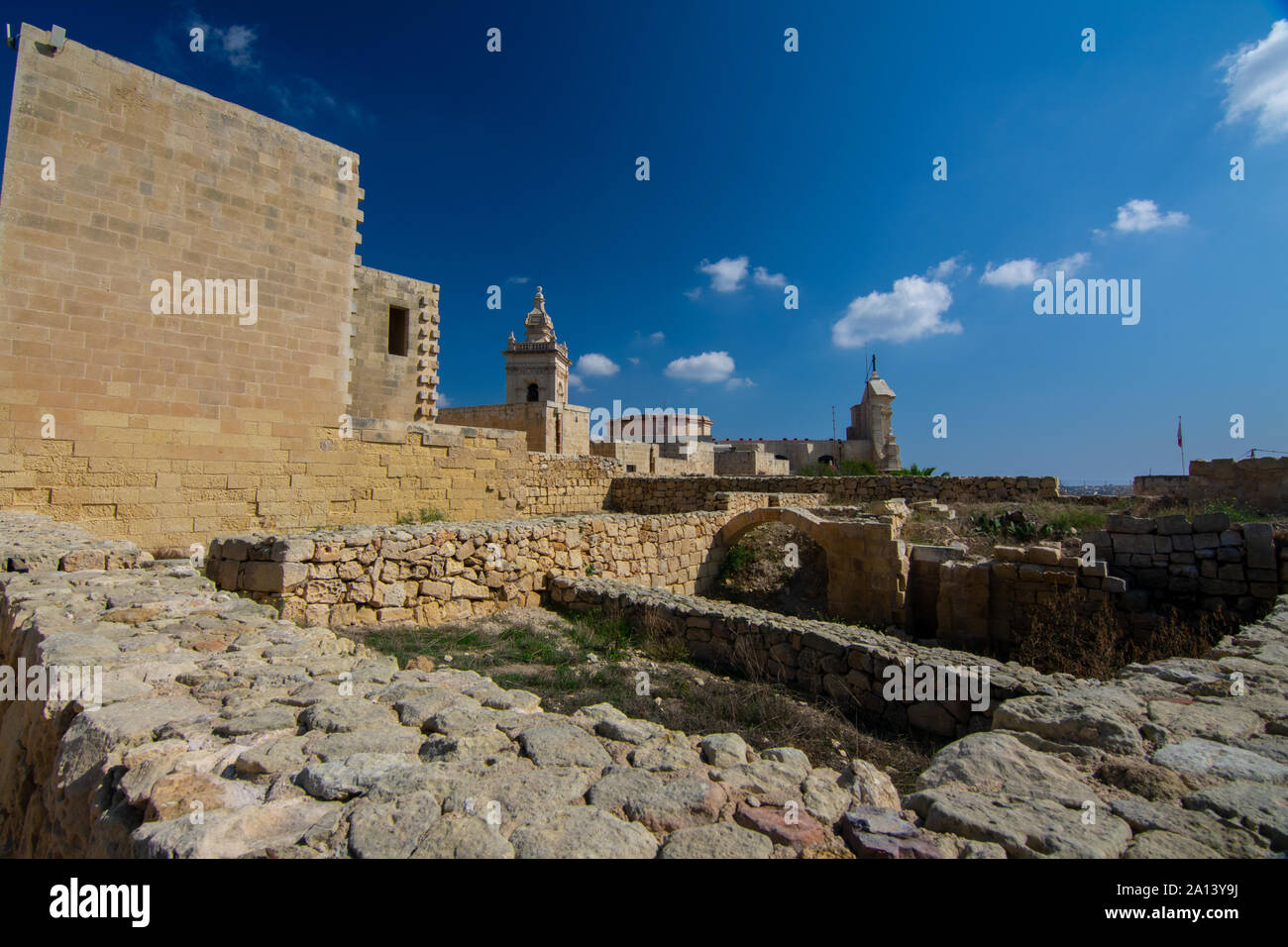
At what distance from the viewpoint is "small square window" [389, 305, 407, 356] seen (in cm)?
1192

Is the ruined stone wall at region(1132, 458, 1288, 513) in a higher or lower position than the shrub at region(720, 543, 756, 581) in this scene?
higher

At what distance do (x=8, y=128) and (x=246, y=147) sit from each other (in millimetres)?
2315

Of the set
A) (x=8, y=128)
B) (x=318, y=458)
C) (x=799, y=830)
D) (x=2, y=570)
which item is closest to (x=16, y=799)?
(x=2, y=570)

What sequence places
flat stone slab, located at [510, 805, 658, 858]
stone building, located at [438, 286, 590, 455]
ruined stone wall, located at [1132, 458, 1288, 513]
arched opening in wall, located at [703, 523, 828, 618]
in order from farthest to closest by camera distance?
stone building, located at [438, 286, 590, 455], ruined stone wall, located at [1132, 458, 1288, 513], arched opening in wall, located at [703, 523, 828, 618], flat stone slab, located at [510, 805, 658, 858]

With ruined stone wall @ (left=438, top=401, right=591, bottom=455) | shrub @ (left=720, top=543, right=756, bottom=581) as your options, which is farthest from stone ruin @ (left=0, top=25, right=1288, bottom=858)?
ruined stone wall @ (left=438, top=401, right=591, bottom=455)

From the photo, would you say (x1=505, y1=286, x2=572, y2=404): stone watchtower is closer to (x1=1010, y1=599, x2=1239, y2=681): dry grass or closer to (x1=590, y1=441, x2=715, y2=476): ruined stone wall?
(x1=590, y1=441, x2=715, y2=476): ruined stone wall

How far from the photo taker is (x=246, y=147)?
793 centimetres

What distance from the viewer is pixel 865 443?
77.7ft

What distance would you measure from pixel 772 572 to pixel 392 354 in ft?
29.9

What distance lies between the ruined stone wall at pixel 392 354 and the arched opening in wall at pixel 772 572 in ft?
22.9

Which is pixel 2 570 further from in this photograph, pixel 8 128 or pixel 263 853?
pixel 8 128

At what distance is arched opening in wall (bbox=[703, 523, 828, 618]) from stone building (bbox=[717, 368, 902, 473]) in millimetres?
9528

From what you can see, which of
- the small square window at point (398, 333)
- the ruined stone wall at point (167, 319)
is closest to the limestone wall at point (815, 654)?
the ruined stone wall at point (167, 319)

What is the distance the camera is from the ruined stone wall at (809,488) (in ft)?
52.6
